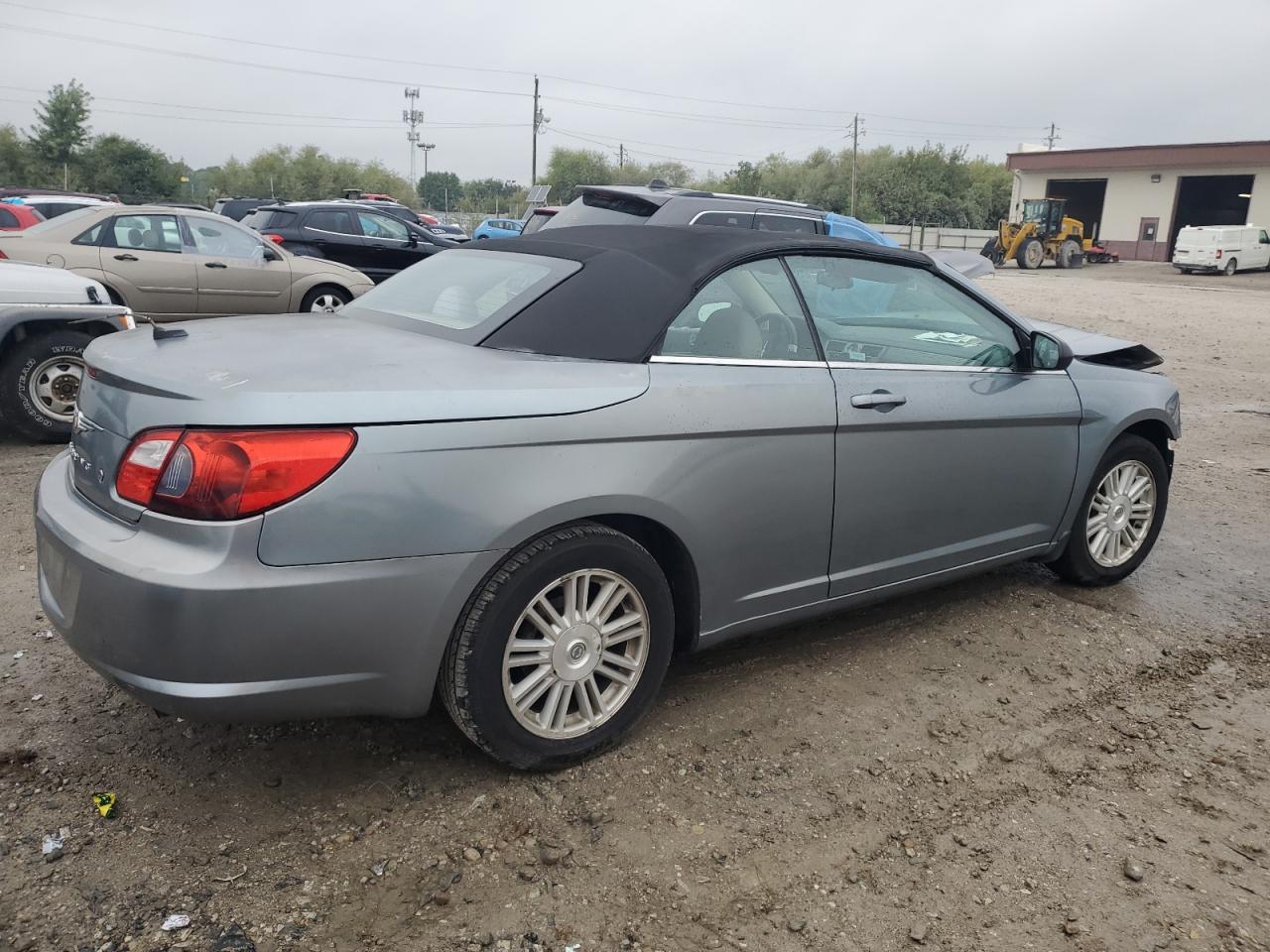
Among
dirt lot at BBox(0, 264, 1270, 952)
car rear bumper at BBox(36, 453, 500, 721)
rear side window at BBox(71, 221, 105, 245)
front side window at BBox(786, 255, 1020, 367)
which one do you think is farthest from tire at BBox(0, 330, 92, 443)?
front side window at BBox(786, 255, 1020, 367)

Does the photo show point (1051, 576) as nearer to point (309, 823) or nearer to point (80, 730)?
point (309, 823)

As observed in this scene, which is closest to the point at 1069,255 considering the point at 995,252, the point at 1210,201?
the point at 995,252

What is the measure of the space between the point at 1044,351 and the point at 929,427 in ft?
2.86

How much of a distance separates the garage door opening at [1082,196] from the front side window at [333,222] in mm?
47915

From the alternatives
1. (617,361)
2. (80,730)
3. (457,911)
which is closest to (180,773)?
(80,730)

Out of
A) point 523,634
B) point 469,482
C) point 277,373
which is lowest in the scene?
point 523,634

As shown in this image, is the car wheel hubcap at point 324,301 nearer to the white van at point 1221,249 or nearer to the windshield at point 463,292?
the windshield at point 463,292

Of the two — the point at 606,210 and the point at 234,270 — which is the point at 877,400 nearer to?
the point at 606,210

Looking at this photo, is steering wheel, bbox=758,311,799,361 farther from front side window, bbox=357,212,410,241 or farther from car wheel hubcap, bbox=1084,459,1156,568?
front side window, bbox=357,212,410,241

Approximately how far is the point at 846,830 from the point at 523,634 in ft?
3.39

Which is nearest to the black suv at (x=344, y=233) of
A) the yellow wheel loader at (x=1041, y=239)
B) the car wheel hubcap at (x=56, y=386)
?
the car wheel hubcap at (x=56, y=386)

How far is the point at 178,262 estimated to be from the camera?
9805 mm

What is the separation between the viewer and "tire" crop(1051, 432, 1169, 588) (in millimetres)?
4484

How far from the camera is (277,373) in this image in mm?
2602
